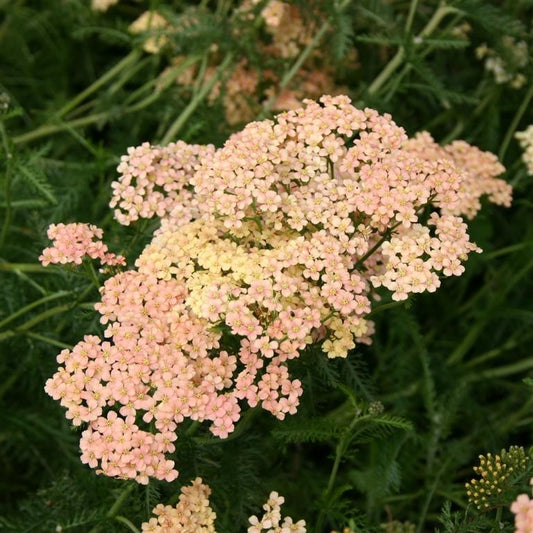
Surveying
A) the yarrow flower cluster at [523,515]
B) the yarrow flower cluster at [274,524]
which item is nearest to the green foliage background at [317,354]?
the yarrow flower cluster at [274,524]

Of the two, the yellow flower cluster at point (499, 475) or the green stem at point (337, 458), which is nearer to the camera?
the yellow flower cluster at point (499, 475)

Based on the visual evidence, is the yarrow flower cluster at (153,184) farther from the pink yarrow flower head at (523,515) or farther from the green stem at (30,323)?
the pink yarrow flower head at (523,515)

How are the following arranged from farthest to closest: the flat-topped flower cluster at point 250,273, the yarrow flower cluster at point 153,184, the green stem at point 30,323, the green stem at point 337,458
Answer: the green stem at point 30,323 → the yarrow flower cluster at point 153,184 → the green stem at point 337,458 → the flat-topped flower cluster at point 250,273

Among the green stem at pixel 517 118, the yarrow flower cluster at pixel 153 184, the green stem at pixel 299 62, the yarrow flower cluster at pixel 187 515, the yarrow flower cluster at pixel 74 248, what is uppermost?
the green stem at pixel 517 118

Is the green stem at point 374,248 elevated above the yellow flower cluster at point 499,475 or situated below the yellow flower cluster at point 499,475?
above

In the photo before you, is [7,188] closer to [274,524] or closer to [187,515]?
[187,515]

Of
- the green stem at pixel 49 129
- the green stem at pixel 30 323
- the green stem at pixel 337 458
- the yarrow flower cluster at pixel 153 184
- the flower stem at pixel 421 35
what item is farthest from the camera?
the green stem at pixel 49 129

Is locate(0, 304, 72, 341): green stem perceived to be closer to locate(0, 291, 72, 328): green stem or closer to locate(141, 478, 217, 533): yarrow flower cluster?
locate(0, 291, 72, 328): green stem

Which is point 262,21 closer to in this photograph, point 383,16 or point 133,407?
point 383,16
